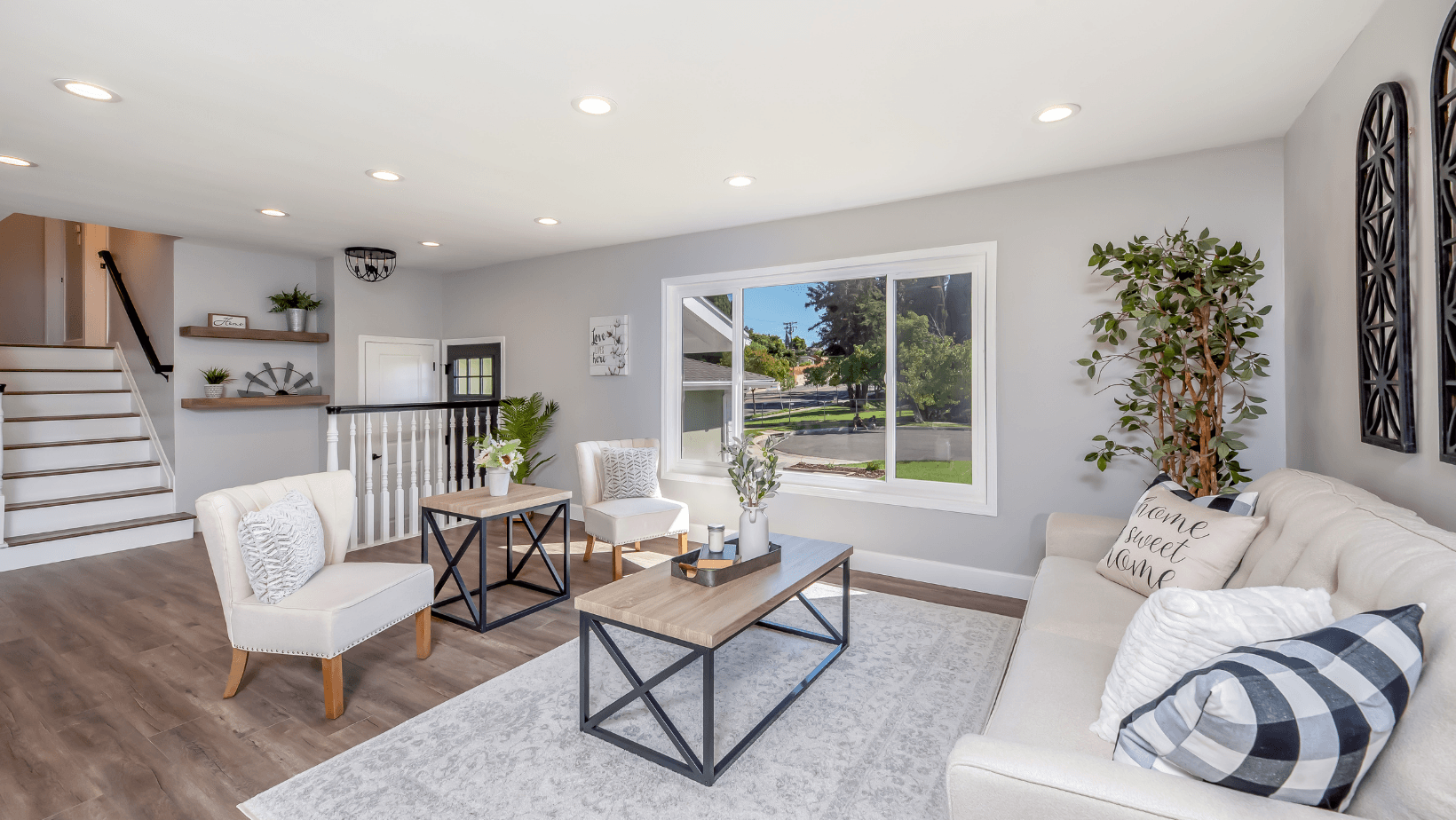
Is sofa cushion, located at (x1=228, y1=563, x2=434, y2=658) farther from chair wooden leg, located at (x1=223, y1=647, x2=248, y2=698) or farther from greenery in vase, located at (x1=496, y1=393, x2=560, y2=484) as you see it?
greenery in vase, located at (x1=496, y1=393, x2=560, y2=484)

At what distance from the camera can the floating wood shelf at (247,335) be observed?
16.7 feet

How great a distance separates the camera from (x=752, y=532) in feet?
8.81

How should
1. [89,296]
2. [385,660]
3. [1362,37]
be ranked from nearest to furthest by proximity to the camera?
[1362,37]
[385,660]
[89,296]

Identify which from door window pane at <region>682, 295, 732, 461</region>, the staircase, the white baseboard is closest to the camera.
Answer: the white baseboard

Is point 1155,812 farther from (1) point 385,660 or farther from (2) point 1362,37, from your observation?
(1) point 385,660

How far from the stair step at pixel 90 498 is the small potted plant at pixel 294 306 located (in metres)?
1.63

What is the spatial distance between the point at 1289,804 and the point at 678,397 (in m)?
4.29

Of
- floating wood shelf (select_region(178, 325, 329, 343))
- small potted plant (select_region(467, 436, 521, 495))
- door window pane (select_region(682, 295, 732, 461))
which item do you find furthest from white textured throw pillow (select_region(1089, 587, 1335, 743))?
floating wood shelf (select_region(178, 325, 329, 343))

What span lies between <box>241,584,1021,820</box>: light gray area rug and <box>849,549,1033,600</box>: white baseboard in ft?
2.16

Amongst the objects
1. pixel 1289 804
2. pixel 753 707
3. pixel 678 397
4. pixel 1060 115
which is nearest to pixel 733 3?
pixel 1060 115

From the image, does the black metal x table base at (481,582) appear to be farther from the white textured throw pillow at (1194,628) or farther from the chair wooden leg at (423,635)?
the white textured throw pillow at (1194,628)

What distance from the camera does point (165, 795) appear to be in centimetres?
191

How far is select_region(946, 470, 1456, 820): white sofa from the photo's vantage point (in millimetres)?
971

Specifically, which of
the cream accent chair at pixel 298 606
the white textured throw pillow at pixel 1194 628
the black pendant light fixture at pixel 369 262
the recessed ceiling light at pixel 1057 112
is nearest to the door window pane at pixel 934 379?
the recessed ceiling light at pixel 1057 112
